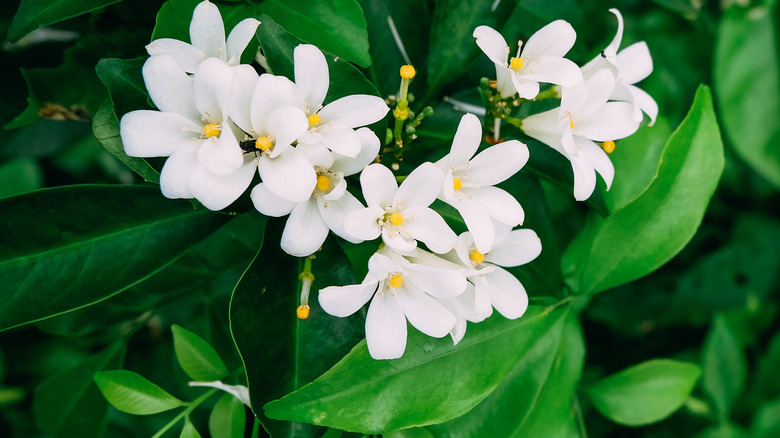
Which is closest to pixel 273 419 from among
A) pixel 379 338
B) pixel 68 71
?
pixel 379 338

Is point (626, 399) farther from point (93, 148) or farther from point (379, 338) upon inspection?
point (93, 148)

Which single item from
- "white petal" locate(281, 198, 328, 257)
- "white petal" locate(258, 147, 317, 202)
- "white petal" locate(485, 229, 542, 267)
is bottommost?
"white petal" locate(485, 229, 542, 267)

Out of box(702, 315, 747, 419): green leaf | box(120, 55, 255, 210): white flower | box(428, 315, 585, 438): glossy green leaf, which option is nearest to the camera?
box(120, 55, 255, 210): white flower

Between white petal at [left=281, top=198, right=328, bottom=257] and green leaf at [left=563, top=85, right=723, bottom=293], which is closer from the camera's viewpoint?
white petal at [left=281, top=198, right=328, bottom=257]

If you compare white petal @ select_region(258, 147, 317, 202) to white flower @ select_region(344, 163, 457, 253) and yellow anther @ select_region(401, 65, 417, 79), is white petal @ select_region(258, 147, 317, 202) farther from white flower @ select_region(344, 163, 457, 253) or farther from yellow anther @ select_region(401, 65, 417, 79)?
yellow anther @ select_region(401, 65, 417, 79)

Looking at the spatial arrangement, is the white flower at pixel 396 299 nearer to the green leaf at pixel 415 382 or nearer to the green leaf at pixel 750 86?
the green leaf at pixel 415 382

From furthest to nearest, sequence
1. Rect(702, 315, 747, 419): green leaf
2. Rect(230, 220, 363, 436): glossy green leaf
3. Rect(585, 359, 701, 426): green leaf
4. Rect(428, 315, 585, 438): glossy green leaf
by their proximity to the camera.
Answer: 1. Rect(702, 315, 747, 419): green leaf
2. Rect(585, 359, 701, 426): green leaf
3. Rect(428, 315, 585, 438): glossy green leaf
4. Rect(230, 220, 363, 436): glossy green leaf

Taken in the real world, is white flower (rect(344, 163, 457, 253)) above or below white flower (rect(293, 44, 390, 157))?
below

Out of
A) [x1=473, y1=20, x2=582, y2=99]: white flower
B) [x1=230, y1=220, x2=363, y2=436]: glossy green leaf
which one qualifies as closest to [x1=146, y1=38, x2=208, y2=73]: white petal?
[x1=230, y1=220, x2=363, y2=436]: glossy green leaf
